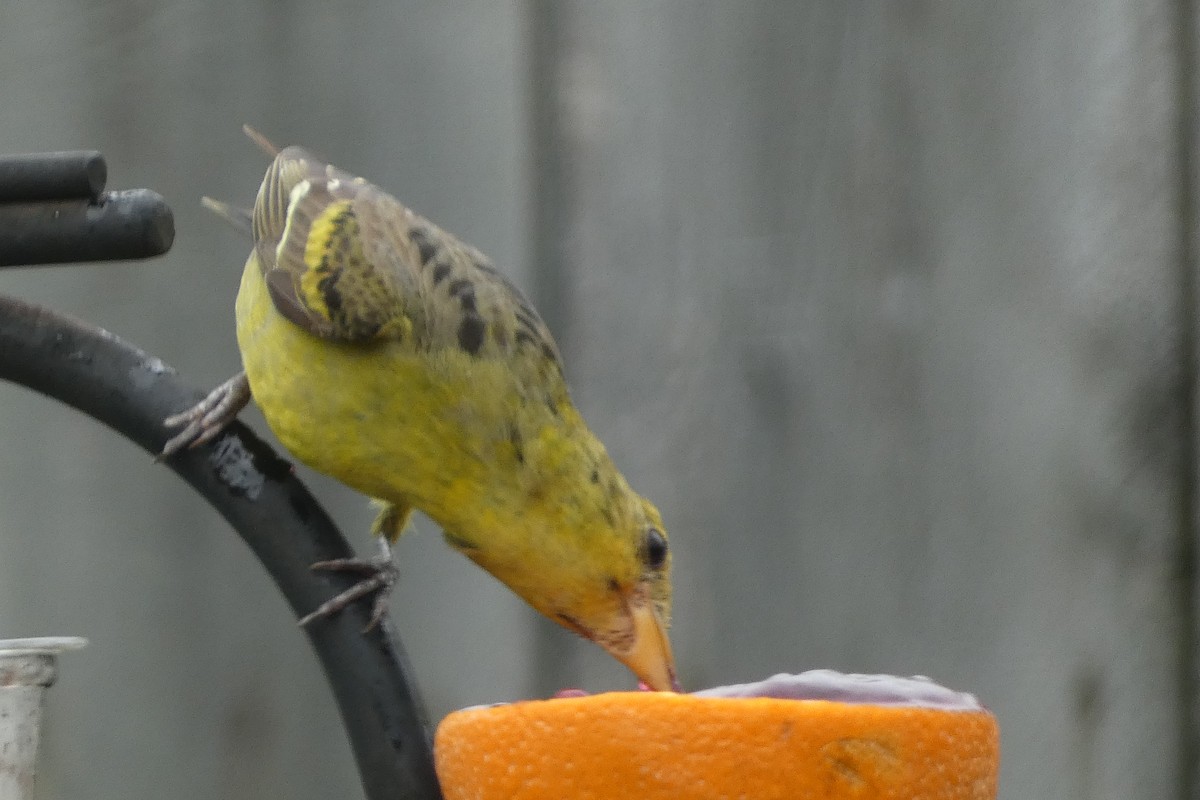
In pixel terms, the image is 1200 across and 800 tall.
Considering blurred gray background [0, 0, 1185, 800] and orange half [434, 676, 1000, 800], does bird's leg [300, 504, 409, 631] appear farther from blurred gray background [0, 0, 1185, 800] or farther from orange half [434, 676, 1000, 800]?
orange half [434, 676, 1000, 800]

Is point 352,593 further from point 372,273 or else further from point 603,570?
point 372,273

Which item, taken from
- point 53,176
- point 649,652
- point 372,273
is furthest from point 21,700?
point 372,273

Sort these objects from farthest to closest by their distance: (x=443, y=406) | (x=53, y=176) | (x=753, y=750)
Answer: (x=443, y=406) < (x=53, y=176) < (x=753, y=750)

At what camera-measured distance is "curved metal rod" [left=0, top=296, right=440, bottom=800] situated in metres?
1.05

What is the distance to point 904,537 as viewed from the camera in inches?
61.6

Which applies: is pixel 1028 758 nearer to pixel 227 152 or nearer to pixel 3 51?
pixel 227 152

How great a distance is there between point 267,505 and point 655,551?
1.37 ft

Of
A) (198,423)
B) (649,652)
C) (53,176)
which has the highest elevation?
(53,176)

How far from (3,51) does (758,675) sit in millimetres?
1128

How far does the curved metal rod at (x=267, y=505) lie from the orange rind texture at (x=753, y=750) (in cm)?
21

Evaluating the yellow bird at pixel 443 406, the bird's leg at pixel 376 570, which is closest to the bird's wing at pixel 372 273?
the yellow bird at pixel 443 406

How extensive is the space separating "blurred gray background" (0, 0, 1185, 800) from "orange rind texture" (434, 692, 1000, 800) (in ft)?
2.26

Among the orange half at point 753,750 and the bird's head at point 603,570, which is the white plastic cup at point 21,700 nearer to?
the orange half at point 753,750

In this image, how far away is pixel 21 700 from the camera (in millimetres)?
933
